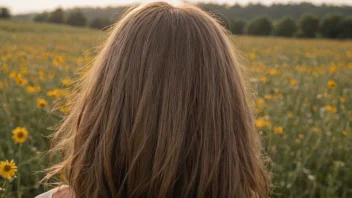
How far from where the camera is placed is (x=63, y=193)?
4.53 ft

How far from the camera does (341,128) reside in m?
3.06

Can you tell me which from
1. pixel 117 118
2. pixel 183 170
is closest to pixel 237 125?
pixel 183 170

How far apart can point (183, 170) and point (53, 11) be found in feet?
156

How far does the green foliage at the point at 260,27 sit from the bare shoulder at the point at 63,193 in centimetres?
4360

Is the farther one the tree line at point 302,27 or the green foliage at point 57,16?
the green foliage at point 57,16

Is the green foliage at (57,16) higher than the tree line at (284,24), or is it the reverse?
the green foliage at (57,16)

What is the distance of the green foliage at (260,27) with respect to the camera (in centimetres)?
4391

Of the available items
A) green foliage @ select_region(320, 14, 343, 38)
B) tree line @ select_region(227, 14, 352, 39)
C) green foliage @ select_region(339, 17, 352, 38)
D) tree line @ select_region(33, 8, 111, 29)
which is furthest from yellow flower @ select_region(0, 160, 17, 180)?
tree line @ select_region(33, 8, 111, 29)

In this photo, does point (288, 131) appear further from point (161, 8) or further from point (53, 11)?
point (53, 11)

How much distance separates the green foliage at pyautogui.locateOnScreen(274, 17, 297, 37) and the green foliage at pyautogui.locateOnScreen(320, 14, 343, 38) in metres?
2.89

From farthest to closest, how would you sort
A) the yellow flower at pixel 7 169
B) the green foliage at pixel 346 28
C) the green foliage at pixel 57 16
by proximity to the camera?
1. the green foliage at pixel 57 16
2. the green foliage at pixel 346 28
3. the yellow flower at pixel 7 169

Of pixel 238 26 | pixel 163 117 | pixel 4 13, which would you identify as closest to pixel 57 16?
pixel 4 13

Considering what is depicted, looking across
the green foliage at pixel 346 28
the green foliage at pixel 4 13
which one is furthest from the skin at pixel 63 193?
the green foliage at pixel 4 13

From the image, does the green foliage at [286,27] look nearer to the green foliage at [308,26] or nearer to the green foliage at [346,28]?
the green foliage at [308,26]
